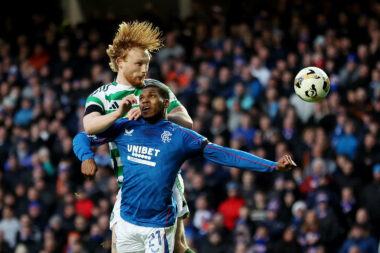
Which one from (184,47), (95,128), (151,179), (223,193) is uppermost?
(184,47)

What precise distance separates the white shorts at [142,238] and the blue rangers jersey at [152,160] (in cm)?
5

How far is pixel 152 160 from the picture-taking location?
593 cm

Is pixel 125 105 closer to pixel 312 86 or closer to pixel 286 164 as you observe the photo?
pixel 286 164

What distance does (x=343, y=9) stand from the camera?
46.5 ft

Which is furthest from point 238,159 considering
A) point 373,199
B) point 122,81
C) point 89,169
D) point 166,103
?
point 373,199

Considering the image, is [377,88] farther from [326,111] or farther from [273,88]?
[273,88]

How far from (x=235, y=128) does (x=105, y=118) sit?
7017 millimetres

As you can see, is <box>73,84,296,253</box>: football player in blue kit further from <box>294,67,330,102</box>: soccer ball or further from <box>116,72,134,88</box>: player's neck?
<box>294,67,330,102</box>: soccer ball

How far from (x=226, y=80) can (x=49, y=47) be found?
17.1ft

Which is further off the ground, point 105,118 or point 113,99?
point 113,99

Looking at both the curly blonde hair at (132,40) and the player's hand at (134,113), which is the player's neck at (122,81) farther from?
the player's hand at (134,113)

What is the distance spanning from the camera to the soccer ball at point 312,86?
6.86 m

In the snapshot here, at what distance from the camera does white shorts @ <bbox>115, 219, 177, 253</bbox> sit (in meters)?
5.96

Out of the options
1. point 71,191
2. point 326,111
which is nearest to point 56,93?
point 71,191
